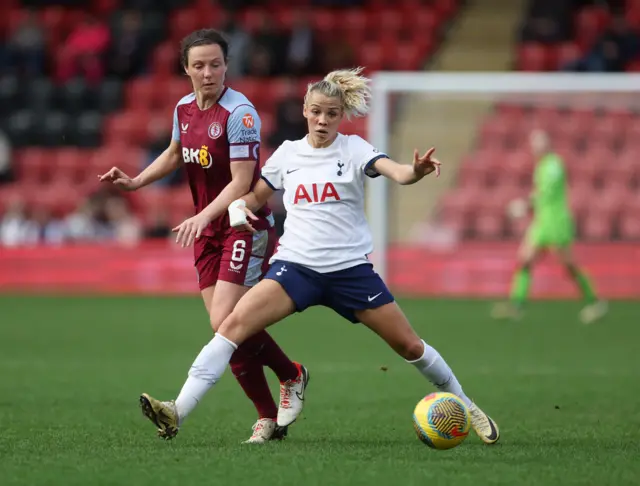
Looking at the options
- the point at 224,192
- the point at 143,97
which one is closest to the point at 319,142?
the point at 224,192

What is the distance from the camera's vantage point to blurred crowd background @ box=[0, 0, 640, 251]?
19.9 meters

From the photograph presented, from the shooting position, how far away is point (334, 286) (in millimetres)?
6961

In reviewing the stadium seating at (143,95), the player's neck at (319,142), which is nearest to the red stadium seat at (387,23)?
the stadium seating at (143,95)

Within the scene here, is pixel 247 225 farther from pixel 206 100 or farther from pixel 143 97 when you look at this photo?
pixel 143 97

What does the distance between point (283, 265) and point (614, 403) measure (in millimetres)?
3183

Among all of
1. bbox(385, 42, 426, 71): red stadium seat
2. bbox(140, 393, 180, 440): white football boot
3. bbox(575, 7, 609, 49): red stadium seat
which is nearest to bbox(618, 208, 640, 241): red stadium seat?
bbox(575, 7, 609, 49): red stadium seat

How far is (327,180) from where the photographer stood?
7.00m

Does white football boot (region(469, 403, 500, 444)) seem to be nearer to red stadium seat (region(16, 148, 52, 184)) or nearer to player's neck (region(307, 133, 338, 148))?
player's neck (region(307, 133, 338, 148))

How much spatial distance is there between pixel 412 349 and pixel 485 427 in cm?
64

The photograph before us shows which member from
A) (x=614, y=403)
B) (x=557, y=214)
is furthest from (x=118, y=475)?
(x=557, y=214)

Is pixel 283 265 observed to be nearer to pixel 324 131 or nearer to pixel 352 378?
pixel 324 131

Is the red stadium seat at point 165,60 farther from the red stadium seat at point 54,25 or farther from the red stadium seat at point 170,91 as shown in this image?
the red stadium seat at point 54,25

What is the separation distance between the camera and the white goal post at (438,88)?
1817 cm

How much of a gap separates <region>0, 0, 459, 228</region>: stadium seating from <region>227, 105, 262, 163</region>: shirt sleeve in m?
14.5
